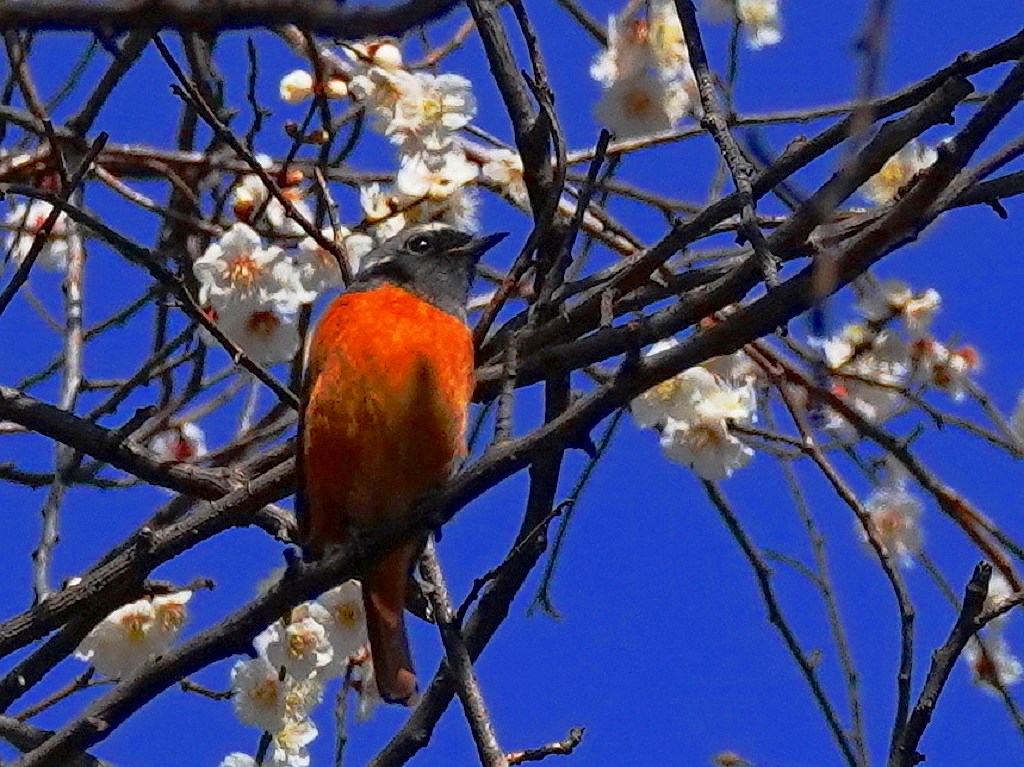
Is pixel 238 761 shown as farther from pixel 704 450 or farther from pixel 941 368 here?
pixel 941 368

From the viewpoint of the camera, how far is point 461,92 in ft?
13.2

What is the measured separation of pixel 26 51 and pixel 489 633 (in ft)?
6.76

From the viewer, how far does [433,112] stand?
4039 mm

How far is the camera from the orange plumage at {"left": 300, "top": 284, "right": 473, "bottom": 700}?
4082mm

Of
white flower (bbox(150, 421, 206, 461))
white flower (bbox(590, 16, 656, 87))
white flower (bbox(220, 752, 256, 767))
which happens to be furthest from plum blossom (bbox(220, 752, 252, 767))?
white flower (bbox(590, 16, 656, 87))

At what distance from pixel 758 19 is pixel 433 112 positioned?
42.4 inches

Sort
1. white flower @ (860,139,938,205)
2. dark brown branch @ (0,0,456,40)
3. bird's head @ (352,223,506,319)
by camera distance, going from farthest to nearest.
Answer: bird's head @ (352,223,506,319)
white flower @ (860,139,938,205)
dark brown branch @ (0,0,456,40)

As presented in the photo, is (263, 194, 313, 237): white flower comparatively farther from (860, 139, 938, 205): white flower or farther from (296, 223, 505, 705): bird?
(860, 139, 938, 205): white flower

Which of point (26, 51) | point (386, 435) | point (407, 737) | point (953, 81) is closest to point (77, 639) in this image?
point (407, 737)

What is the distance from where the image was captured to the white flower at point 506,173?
4.34 m

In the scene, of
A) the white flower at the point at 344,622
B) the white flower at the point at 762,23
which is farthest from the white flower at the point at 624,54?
the white flower at the point at 344,622

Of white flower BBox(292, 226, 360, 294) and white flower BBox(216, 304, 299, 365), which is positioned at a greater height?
white flower BBox(292, 226, 360, 294)

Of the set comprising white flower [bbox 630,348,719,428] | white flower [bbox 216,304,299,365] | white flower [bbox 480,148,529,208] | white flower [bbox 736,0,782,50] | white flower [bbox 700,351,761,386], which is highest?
white flower [bbox 736,0,782,50]

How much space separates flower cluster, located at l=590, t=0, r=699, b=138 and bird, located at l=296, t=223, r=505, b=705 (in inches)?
22.5
